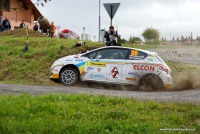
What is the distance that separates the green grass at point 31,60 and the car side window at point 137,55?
452cm

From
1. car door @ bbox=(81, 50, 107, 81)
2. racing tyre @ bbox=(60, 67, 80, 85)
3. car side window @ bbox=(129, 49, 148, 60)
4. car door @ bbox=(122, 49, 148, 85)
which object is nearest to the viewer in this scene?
car door @ bbox=(122, 49, 148, 85)

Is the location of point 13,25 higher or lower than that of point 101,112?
higher

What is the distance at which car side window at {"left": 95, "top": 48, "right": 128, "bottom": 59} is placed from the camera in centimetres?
1424

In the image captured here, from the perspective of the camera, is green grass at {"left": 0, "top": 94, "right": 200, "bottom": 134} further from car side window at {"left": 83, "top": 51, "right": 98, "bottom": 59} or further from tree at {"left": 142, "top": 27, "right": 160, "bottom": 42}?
tree at {"left": 142, "top": 27, "right": 160, "bottom": 42}

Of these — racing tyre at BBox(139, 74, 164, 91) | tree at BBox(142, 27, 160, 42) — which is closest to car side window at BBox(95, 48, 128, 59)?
racing tyre at BBox(139, 74, 164, 91)

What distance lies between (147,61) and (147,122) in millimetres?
6743

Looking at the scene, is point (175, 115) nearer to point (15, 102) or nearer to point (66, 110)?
point (66, 110)

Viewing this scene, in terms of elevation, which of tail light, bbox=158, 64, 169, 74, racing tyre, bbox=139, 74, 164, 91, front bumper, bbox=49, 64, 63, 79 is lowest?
racing tyre, bbox=139, 74, 164, 91

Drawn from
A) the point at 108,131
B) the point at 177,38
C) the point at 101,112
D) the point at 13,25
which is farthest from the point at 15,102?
the point at 177,38

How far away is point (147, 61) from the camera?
13828 mm

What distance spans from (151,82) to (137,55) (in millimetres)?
1173

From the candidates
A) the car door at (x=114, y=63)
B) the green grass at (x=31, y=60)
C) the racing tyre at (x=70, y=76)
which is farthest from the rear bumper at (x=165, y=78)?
the green grass at (x=31, y=60)

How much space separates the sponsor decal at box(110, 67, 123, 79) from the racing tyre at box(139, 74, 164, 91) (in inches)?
34.2

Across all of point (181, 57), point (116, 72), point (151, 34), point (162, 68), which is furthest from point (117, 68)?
point (151, 34)
